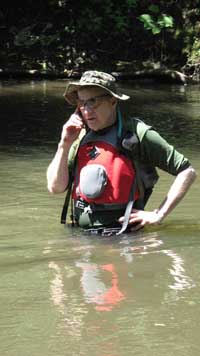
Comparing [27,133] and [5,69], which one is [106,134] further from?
[5,69]

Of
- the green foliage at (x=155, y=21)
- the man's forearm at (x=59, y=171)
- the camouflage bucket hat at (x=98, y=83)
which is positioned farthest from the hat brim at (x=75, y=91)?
the green foliage at (x=155, y=21)

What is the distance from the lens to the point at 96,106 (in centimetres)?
477

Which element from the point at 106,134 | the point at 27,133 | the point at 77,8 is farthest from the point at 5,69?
the point at 106,134

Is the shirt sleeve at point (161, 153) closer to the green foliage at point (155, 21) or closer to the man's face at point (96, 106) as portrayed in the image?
the man's face at point (96, 106)

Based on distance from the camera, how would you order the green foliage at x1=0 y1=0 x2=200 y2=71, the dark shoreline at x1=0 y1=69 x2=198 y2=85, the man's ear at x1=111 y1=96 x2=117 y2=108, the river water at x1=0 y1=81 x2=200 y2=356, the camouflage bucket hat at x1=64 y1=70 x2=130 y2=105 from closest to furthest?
1. the river water at x1=0 y1=81 x2=200 y2=356
2. the camouflage bucket hat at x1=64 y1=70 x2=130 y2=105
3. the man's ear at x1=111 y1=96 x2=117 y2=108
4. the dark shoreline at x1=0 y1=69 x2=198 y2=85
5. the green foliage at x1=0 y1=0 x2=200 y2=71

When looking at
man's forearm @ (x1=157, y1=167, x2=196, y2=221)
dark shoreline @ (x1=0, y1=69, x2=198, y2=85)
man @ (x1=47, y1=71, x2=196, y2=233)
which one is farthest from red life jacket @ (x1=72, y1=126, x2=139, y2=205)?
dark shoreline @ (x1=0, y1=69, x2=198, y2=85)

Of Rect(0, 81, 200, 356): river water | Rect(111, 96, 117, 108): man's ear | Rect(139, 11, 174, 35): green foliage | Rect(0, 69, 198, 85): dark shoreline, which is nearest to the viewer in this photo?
Rect(0, 81, 200, 356): river water

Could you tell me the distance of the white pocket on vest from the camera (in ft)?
16.1

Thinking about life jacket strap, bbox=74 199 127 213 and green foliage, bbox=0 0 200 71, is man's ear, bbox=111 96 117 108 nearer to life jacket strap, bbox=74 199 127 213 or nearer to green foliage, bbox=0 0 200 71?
life jacket strap, bbox=74 199 127 213

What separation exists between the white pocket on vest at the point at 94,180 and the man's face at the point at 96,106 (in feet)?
0.98

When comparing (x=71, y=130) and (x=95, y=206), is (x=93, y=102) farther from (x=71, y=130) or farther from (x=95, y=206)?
(x=95, y=206)

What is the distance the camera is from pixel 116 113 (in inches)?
195

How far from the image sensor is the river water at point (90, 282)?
3.30 metres

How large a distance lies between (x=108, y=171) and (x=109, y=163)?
2.2 inches
